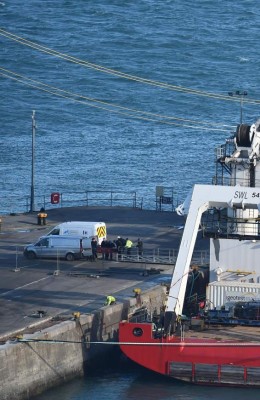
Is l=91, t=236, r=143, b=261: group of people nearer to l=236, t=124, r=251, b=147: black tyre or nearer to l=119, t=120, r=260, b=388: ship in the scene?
l=119, t=120, r=260, b=388: ship

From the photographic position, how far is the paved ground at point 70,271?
61.2m

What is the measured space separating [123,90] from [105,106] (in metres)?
5.98

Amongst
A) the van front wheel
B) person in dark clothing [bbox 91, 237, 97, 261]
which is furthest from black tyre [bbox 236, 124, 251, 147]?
the van front wheel

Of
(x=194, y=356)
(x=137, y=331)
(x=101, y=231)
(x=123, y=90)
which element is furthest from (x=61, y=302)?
(x=123, y=90)

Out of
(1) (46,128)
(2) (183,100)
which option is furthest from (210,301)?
(2) (183,100)

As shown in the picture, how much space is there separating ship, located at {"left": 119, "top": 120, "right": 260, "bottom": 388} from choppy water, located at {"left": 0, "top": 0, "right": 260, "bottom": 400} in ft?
125

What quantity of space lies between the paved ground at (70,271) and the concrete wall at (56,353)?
99cm

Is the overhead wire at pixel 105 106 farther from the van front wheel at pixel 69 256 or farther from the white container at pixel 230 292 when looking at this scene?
the white container at pixel 230 292

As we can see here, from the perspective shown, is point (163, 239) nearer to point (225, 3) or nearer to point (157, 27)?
point (157, 27)

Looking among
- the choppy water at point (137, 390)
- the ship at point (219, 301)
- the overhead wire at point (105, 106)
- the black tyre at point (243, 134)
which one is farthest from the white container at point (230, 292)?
the overhead wire at point (105, 106)

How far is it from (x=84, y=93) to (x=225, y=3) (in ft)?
137

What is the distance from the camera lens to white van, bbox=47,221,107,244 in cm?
7219

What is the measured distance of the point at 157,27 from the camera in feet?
550

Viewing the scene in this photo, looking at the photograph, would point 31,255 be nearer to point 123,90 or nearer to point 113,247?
point 113,247
